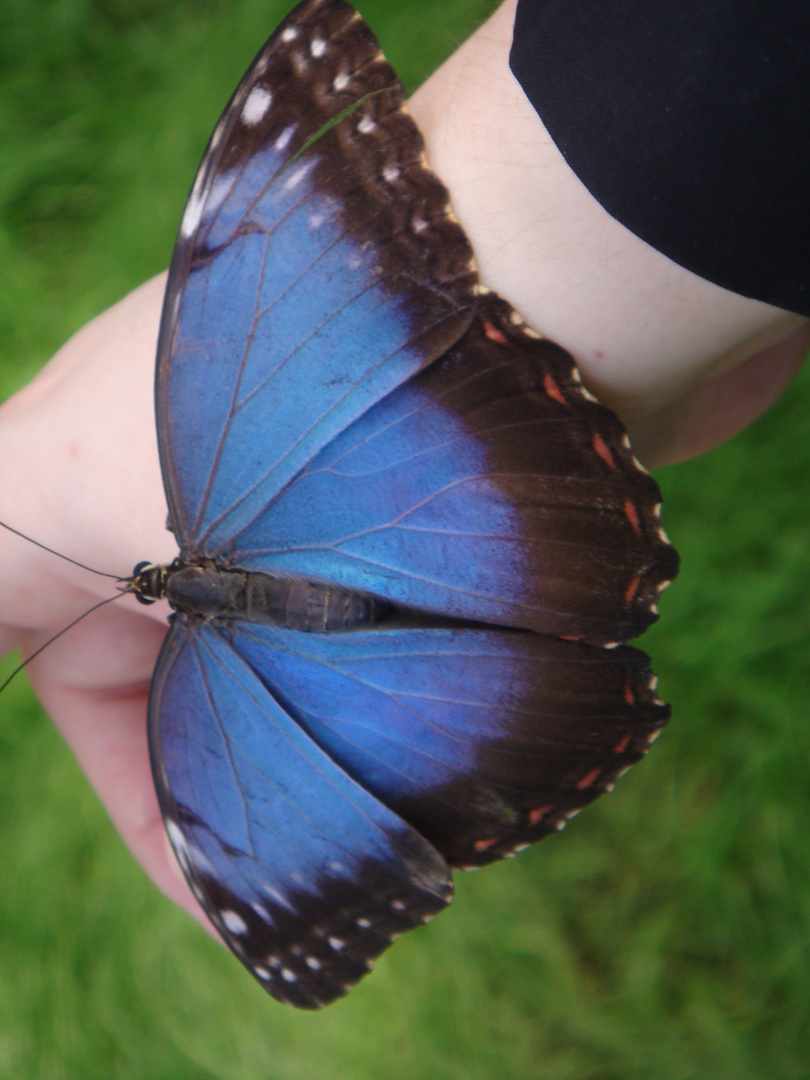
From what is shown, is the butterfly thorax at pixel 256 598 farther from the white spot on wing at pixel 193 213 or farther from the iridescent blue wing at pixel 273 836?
the white spot on wing at pixel 193 213

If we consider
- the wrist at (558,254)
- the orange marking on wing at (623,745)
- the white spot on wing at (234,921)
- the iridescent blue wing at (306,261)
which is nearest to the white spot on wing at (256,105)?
the iridescent blue wing at (306,261)

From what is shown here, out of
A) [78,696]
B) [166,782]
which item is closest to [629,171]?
[166,782]

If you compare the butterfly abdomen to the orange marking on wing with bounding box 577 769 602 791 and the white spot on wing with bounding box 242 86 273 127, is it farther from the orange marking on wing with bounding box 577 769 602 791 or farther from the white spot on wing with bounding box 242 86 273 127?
the white spot on wing with bounding box 242 86 273 127

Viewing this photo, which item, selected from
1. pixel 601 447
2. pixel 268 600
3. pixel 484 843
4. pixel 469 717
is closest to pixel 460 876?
pixel 484 843

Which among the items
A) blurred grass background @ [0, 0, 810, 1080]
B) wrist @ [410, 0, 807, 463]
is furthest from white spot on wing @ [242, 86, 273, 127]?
blurred grass background @ [0, 0, 810, 1080]

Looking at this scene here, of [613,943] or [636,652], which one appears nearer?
[636,652]

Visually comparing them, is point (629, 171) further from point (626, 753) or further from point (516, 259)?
point (626, 753)
